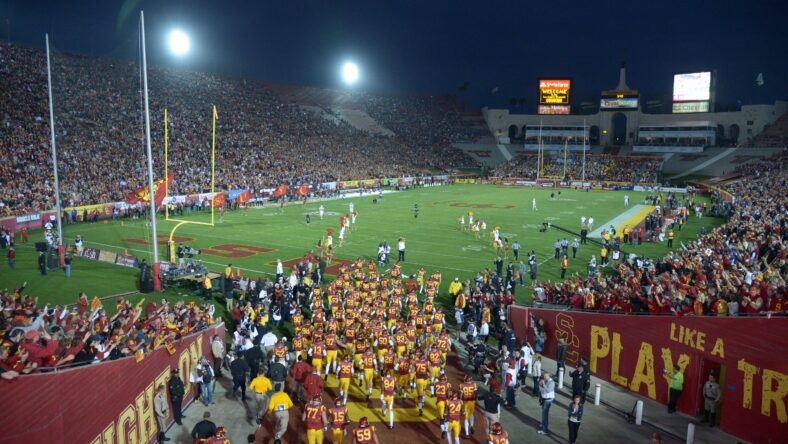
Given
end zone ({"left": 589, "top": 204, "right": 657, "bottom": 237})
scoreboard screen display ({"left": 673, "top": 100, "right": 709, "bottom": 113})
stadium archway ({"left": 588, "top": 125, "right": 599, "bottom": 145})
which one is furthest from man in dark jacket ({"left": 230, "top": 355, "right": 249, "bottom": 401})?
stadium archway ({"left": 588, "top": 125, "right": 599, "bottom": 145})

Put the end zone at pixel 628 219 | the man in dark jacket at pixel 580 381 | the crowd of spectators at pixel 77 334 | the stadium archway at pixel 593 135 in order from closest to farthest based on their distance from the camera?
the crowd of spectators at pixel 77 334
the man in dark jacket at pixel 580 381
the end zone at pixel 628 219
the stadium archway at pixel 593 135

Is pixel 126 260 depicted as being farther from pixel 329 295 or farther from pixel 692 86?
pixel 692 86

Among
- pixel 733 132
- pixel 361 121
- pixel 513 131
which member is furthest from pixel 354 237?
pixel 733 132

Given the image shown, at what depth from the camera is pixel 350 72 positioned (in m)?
110

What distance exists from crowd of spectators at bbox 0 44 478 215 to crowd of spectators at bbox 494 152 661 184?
11024 mm

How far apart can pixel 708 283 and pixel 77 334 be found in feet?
48.3

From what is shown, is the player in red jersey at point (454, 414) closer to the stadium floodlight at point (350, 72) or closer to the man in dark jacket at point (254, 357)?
the man in dark jacket at point (254, 357)

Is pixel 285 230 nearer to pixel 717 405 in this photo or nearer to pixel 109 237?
pixel 109 237

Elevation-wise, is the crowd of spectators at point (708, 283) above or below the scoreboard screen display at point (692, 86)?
below

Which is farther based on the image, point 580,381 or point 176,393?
point 580,381

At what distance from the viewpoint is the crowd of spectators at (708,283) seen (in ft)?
41.3

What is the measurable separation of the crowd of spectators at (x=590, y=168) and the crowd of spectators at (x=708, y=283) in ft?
186

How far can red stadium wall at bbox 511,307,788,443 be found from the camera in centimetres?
1120

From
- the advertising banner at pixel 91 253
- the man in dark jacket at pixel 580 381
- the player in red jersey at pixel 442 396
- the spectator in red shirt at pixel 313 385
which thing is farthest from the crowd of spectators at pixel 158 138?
the man in dark jacket at pixel 580 381
